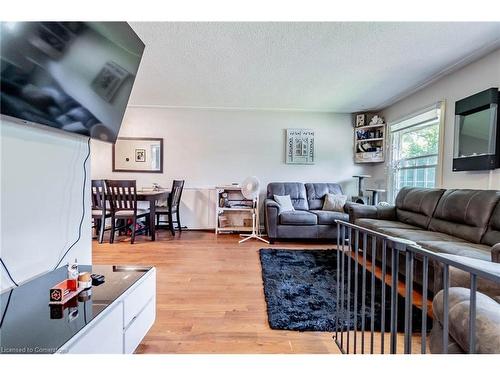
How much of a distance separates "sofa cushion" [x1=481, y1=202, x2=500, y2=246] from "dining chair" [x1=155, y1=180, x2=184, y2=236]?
391 cm

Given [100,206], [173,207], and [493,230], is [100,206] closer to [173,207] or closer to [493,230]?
[173,207]

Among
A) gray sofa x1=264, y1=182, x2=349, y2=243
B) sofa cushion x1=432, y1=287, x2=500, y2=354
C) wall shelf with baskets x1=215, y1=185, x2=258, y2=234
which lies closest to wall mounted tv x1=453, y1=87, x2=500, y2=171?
gray sofa x1=264, y1=182, x2=349, y2=243

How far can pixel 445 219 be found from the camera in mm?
2672

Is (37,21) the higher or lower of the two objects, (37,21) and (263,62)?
the lower

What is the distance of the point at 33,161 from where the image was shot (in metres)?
1.30

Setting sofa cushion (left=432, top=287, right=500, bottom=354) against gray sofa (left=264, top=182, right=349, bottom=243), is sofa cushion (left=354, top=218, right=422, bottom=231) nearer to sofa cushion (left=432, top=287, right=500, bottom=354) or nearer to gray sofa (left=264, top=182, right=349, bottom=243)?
gray sofa (left=264, top=182, right=349, bottom=243)

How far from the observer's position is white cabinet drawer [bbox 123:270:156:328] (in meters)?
1.25

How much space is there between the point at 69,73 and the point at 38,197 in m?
0.65

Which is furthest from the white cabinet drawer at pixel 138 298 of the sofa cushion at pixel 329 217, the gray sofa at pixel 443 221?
the sofa cushion at pixel 329 217

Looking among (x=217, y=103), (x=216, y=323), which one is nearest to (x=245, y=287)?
(x=216, y=323)

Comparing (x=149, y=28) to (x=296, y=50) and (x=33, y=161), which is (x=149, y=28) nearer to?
(x=296, y=50)

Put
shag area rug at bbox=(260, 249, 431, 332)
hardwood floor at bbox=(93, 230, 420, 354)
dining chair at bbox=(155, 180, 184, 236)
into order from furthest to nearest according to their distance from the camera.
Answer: dining chair at bbox=(155, 180, 184, 236) → shag area rug at bbox=(260, 249, 431, 332) → hardwood floor at bbox=(93, 230, 420, 354)

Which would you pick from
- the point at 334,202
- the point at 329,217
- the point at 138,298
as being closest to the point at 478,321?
the point at 138,298

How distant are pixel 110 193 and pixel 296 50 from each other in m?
3.13
